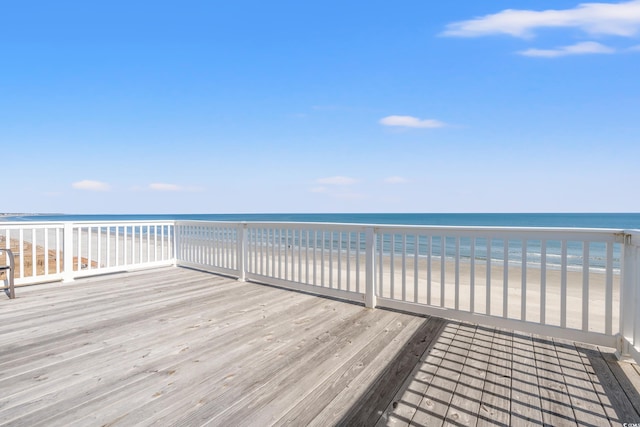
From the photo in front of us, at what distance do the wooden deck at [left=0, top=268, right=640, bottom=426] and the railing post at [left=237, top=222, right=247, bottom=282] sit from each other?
4.48 feet

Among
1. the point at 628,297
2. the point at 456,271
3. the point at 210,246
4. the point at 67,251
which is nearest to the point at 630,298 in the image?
the point at 628,297

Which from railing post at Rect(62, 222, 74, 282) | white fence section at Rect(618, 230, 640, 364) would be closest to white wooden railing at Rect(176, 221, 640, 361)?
white fence section at Rect(618, 230, 640, 364)

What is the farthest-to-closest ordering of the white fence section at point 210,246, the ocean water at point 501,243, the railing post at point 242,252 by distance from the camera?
the white fence section at point 210,246 → the railing post at point 242,252 → the ocean water at point 501,243

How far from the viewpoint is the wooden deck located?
52.9 inches

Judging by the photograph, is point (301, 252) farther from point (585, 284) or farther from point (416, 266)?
→ point (585, 284)

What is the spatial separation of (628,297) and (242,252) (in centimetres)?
390

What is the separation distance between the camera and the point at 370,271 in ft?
10.1

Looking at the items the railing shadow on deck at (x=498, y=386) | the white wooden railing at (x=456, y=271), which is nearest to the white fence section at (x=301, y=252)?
the white wooden railing at (x=456, y=271)

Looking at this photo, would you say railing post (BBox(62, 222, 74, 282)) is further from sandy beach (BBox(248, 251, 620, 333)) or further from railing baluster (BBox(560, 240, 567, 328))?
A: railing baluster (BBox(560, 240, 567, 328))

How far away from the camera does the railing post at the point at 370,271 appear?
10.0ft

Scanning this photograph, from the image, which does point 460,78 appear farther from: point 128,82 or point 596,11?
point 128,82

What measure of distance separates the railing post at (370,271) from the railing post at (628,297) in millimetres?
1775

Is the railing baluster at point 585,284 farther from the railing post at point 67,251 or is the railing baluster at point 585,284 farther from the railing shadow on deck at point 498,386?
the railing post at point 67,251

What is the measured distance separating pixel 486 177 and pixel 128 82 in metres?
23.0
